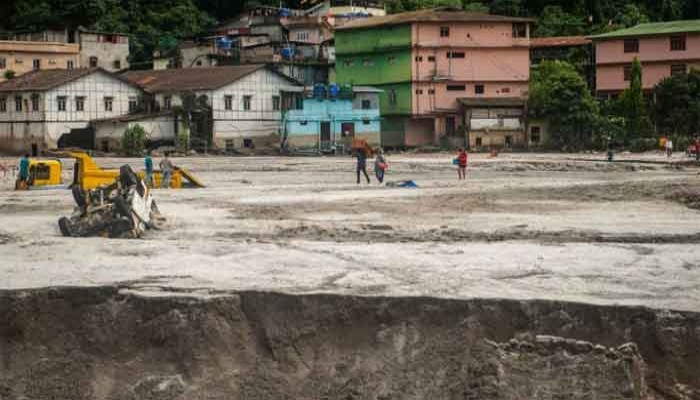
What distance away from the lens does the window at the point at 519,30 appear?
69438mm

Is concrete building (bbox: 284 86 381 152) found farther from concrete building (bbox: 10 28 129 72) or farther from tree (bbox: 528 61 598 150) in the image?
concrete building (bbox: 10 28 129 72)

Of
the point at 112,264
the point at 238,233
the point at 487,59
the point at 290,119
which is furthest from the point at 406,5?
the point at 112,264

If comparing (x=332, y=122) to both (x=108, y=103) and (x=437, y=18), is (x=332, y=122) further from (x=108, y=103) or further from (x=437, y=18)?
(x=108, y=103)

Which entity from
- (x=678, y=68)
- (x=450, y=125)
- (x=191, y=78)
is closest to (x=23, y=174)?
(x=191, y=78)

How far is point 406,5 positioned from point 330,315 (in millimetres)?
77063

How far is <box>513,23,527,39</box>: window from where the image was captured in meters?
69.4

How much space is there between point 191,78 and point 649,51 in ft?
98.0

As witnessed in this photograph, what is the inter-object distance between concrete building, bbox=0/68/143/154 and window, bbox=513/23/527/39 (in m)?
25.3

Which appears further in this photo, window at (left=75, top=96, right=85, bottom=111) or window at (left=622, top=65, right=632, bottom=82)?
window at (left=622, top=65, right=632, bottom=82)

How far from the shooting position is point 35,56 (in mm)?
76000

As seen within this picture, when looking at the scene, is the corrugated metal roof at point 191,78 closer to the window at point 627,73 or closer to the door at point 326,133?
the door at point 326,133

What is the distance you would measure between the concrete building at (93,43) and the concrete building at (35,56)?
3.34 feet

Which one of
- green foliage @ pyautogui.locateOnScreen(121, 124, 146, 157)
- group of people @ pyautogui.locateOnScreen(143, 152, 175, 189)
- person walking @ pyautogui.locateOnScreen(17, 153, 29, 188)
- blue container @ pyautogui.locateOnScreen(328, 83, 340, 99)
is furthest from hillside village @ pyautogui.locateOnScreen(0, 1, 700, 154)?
group of people @ pyautogui.locateOnScreen(143, 152, 175, 189)

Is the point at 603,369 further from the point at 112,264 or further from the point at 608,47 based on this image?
the point at 608,47
